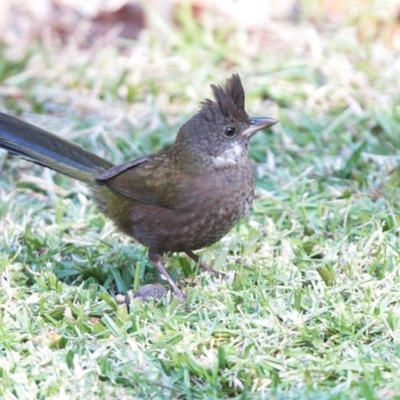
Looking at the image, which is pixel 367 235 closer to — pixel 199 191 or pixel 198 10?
pixel 199 191

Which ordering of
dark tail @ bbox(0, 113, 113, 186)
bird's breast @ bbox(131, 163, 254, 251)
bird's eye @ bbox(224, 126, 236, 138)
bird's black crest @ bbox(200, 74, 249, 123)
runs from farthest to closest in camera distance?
dark tail @ bbox(0, 113, 113, 186), bird's eye @ bbox(224, 126, 236, 138), bird's black crest @ bbox(200, 74, 249, 123), bird's breast @ bbox(131, 163, 254, 251)

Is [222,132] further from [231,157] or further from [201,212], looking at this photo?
[201,212]

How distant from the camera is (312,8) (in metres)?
9.94

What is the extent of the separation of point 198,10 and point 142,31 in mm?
681

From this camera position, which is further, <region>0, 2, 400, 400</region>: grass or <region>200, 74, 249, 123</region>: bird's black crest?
<region>200, 74, 249, 123</region>: bird's black crest

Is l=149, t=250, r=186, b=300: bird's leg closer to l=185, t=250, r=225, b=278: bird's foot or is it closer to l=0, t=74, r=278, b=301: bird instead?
l=0, t=74, r=278, b=301: bird

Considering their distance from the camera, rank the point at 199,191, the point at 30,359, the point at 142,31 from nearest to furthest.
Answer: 1. the point at 30,359
2. the point at 199,191
3. the point at 142,31

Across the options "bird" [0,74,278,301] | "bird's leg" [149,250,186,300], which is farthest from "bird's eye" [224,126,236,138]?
"bird's leg" [149,250,186,300]

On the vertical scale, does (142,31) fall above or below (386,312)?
above

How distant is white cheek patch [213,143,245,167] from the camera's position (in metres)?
5.42

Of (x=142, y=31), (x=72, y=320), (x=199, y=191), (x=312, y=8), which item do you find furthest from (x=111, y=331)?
(x=312, y=8)

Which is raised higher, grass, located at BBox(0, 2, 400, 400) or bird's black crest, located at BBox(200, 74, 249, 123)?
bird's black crest, located at BBox(200, 74, 249, 123)

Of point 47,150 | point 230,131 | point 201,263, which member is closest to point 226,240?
point 201,263

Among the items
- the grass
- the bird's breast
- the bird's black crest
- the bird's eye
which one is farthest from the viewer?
the bird's eye
